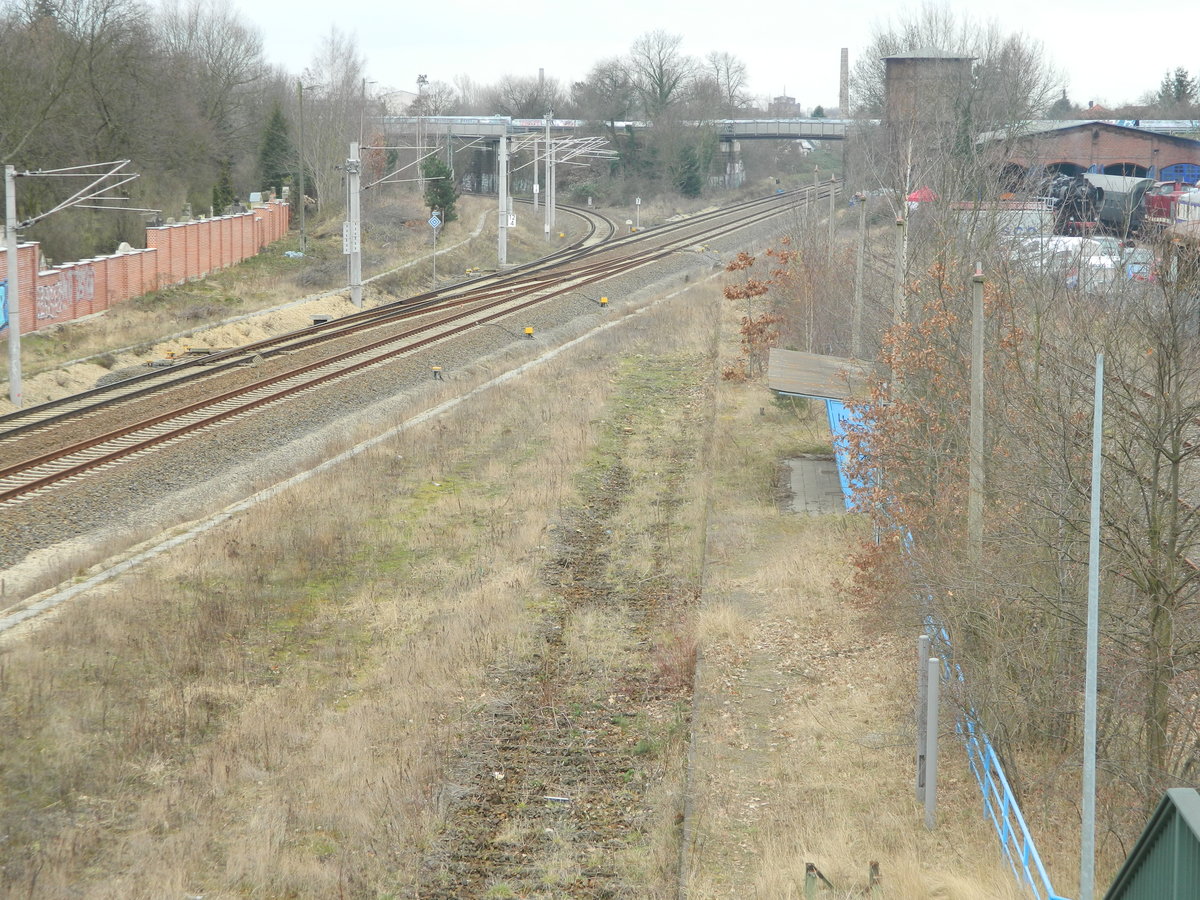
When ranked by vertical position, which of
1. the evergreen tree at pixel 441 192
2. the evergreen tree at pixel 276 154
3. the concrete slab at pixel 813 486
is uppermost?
the evergreen tree at pixel 276 154

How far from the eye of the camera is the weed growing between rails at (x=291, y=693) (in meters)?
9.34

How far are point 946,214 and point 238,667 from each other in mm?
13465

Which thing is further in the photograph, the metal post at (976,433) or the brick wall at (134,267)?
the brick wall at (134,267)

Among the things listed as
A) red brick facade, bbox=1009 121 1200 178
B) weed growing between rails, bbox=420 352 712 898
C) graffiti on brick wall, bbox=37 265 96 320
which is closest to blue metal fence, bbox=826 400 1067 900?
weed growing between rails, bbox=420 352 712 898

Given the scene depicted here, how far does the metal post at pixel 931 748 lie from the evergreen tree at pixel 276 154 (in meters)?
56.9

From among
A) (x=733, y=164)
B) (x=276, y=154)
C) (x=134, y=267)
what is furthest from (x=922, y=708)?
(x=733, y=164)

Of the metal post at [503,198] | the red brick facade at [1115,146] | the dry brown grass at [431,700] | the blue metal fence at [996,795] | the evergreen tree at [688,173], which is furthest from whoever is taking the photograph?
the evergreen tree at [688,173]

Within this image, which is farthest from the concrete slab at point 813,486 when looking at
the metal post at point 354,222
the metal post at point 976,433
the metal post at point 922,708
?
the metal post at point 354,222

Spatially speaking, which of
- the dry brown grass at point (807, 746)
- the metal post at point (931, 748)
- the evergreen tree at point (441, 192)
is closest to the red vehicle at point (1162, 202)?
the metal post at point (931, 748)

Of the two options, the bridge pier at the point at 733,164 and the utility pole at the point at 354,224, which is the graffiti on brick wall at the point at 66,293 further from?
the bridge pier at the point at 733,164

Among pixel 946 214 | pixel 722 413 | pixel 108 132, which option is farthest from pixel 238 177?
pixel 946 214

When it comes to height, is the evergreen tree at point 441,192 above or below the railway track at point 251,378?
above

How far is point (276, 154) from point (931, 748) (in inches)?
2298

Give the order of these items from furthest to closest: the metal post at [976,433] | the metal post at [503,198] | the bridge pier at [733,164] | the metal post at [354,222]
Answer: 1. the bridge pier at [733,164]
2. the metal post at [503,198]
3. the metal post at [354,222]
4. the metal post at [976,433]
